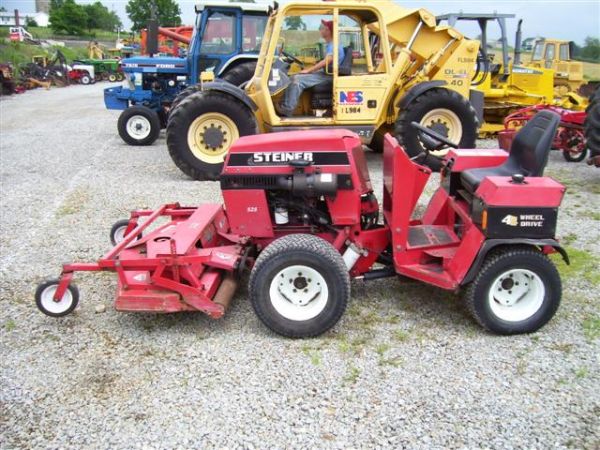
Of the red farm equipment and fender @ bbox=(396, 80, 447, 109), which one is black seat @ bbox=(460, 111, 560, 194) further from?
the red farm equipment

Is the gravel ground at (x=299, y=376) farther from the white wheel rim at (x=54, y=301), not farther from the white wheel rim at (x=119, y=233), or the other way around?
the white wheel rim at (x=119, y=233)

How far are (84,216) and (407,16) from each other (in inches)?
187

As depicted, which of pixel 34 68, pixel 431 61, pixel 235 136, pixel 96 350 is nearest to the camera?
pixel 96 350

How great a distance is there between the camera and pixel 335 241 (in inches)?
142

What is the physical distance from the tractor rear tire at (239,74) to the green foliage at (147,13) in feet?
151

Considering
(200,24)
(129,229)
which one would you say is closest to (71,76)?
(200,24)

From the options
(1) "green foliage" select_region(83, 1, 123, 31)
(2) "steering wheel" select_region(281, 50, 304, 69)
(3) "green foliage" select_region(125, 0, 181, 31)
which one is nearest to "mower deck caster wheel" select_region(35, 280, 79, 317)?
(2) "steering wheel" select_region(281, 50, 304, 69)

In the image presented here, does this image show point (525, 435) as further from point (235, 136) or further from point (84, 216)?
point (235, 136)

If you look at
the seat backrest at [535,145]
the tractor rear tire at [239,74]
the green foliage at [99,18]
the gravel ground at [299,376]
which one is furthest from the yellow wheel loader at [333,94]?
the green foliage at [99,18]

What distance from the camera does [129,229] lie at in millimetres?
4328

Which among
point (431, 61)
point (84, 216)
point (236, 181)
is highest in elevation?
point (431, 61)

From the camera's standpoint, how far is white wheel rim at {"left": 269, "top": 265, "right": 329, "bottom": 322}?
323cm

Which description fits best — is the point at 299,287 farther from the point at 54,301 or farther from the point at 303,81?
the point at 303,81

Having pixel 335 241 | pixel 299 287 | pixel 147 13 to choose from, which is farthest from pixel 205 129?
pixel 147 13
